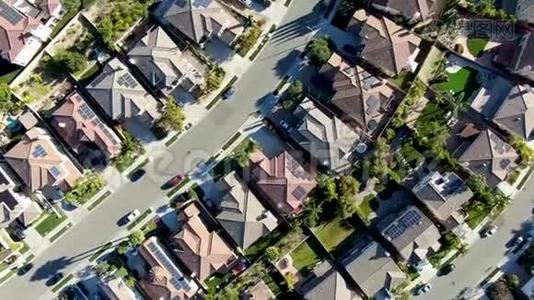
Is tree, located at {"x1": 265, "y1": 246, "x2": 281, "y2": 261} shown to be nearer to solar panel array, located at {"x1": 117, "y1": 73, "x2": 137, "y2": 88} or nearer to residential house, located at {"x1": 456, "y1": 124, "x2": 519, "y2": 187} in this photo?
residential house, located at {"x1": 456, "y1": 124, "x2": 519, "y2": 187}

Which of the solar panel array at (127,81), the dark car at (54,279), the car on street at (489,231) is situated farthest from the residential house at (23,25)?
the car on street at (489,231)

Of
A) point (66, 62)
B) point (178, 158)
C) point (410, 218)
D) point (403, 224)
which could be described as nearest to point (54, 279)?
point (178, 158)

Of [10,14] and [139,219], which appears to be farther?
[139,219]

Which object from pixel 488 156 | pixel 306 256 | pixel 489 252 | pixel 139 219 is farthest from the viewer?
pixel 139 219

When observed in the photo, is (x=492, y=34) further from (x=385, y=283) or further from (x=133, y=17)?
(x=133, y=17)

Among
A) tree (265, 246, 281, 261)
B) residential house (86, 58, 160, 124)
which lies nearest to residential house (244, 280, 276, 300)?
tree (265, 246, 281, 261)

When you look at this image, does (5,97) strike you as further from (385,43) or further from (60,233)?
(385,43)

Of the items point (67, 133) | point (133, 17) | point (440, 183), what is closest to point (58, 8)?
point (133, 17)
